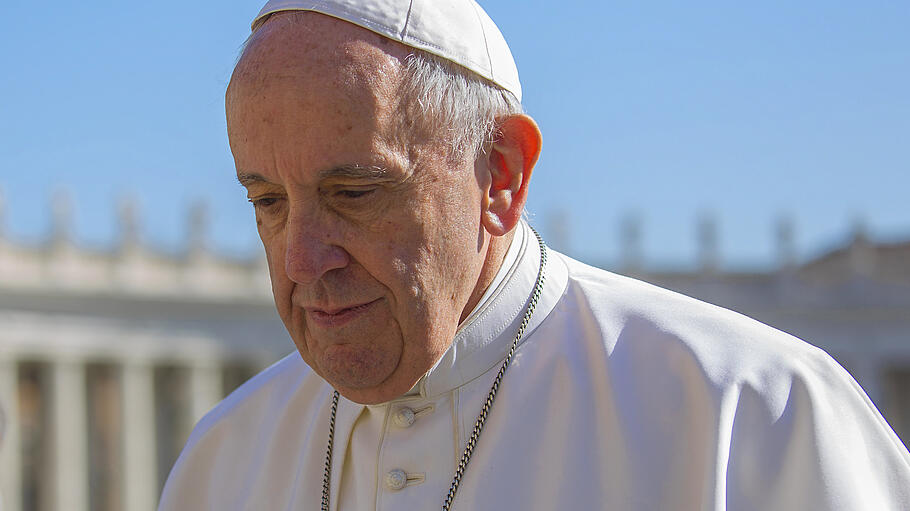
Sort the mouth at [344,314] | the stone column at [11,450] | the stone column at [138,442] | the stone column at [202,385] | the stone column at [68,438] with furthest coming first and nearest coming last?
the stone column at [202,385] < the stone column at [138,442] < the stone column at [68,438] < the stone column at [11,450] < the mouth at [344,314]

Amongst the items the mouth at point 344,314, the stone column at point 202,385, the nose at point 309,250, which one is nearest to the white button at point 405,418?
the mouth at point 344,314

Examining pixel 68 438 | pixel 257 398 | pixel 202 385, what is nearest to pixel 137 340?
pixel 202 385

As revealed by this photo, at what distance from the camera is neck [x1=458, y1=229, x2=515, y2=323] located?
333 centimetres

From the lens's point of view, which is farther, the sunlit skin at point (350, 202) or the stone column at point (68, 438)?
the stone column at point (68, 438)

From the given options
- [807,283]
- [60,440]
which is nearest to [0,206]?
[60,440]

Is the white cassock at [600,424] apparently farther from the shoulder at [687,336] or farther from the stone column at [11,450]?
the stone column at [11,450]

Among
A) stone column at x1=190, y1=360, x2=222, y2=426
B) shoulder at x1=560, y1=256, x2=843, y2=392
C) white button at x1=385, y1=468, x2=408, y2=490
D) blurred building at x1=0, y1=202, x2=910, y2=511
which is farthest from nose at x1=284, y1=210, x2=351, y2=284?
stone column at x1=190, y1=360, x2=222, y2=426

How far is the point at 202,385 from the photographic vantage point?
161ft

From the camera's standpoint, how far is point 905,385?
56.4m

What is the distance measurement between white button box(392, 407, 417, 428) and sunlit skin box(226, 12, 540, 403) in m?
0.23

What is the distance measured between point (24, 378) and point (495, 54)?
152ft

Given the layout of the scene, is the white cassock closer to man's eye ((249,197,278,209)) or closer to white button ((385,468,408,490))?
white button ((385,468,408,490))

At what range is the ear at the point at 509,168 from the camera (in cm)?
325

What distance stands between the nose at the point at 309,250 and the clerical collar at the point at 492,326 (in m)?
0.45
